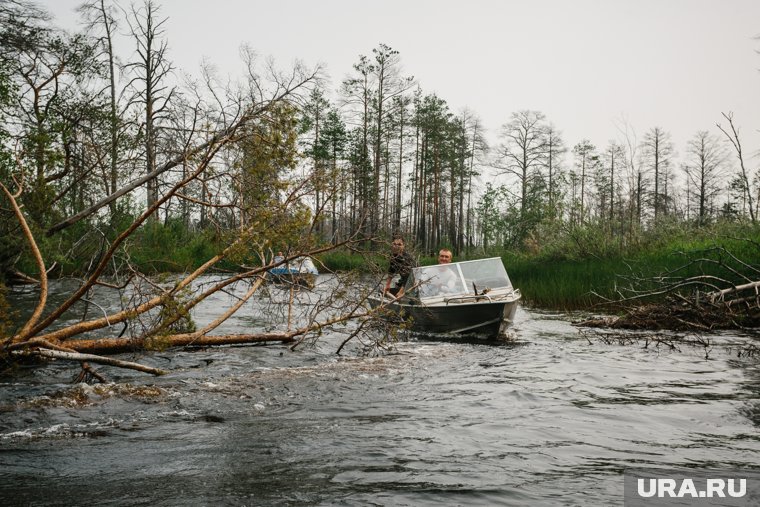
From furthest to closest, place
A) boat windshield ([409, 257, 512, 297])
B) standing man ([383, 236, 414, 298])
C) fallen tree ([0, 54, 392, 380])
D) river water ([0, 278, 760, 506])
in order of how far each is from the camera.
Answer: boat windshield ([409, 257, 512, 297]) < standing man ([383, 236, 414, 298]) < fallen tree ([0, 54, 392, 380]) < river water ([0, 278, 760, 506])

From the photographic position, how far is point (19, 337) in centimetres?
672

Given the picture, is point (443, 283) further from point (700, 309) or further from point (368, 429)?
point (368, 429)

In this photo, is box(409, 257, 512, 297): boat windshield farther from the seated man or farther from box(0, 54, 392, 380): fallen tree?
box(0, 54, 392, 380): fallen tree

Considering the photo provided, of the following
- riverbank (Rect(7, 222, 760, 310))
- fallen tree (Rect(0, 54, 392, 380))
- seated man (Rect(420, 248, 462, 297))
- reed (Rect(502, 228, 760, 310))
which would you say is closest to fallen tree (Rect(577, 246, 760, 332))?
riverbank (Rect(7, 222, 760, 310))

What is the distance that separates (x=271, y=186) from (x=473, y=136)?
5213cm

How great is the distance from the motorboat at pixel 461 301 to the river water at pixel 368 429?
6.43 feet

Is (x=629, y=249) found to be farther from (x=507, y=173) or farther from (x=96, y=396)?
(x=507, y=173)

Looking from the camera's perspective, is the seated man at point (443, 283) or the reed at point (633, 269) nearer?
the seated man at point (443, 283)

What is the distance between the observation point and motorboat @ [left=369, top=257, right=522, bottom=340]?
11.5 m
